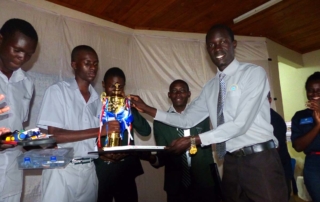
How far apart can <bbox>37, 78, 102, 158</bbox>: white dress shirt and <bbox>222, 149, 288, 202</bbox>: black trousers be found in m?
0.99

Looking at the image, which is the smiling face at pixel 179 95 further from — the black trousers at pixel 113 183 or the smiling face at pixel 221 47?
the smiling face at pixel 221 47

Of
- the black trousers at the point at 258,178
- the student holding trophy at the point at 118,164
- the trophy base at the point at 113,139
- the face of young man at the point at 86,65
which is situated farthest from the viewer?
the face of young man at the point at 86,65

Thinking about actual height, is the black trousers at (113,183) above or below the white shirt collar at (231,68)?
below

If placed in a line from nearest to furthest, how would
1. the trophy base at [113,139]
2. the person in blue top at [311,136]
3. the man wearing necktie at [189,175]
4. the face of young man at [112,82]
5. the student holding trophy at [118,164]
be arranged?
the trophy base at [113,139]
the student holding trophy at [118,164]
the person in blue top at [311,136]
the man wearing necktie at [189,175]
the face of young man at [112,82]

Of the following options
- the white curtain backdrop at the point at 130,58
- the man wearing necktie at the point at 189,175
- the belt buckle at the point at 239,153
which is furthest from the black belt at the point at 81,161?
the white curtain backdrop at the point at 130,58

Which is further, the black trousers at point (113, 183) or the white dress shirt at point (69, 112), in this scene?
the black trousers at point (113, 183)

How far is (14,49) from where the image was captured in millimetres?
1803

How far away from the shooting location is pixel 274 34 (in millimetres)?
5195

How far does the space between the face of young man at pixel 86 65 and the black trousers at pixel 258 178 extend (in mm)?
1225

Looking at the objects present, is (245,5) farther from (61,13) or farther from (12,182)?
(12,182)

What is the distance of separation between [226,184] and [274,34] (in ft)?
14.0

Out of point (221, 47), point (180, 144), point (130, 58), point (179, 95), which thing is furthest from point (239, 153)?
point (130, 58)

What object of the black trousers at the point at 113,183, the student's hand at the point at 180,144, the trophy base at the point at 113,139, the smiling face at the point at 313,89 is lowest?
the black trousers at the point at 113,183

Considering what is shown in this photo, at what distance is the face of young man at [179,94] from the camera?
3.08 m
